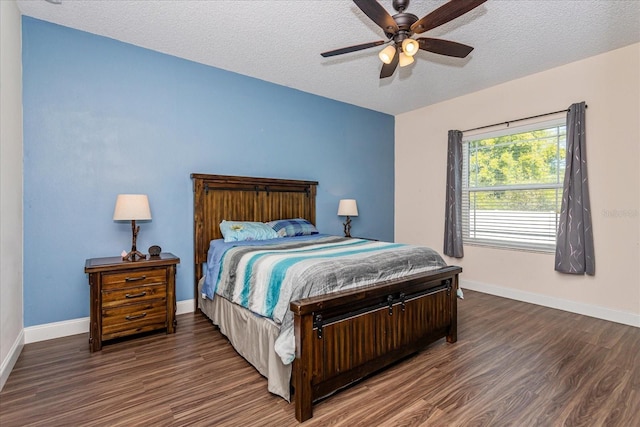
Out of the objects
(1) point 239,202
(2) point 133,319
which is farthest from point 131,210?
(1) point 239,202

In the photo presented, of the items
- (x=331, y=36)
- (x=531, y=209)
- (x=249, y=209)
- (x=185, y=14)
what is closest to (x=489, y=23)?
(x=331, y=36)

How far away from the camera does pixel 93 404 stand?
1915 mm

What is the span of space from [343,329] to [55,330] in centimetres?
271

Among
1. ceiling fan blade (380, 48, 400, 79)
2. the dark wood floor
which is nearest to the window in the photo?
the dark wood floor

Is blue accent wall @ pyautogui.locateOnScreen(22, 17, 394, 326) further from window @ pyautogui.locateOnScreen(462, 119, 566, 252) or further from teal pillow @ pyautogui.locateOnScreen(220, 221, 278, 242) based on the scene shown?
window @ pyautogui.locateOnScreen(462, 119, 566, 252)

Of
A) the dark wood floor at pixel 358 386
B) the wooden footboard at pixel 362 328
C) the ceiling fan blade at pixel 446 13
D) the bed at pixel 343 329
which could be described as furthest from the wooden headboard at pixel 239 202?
the ceiling fan blade at pixel 446 13

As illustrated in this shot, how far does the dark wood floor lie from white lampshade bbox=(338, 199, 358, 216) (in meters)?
2.21

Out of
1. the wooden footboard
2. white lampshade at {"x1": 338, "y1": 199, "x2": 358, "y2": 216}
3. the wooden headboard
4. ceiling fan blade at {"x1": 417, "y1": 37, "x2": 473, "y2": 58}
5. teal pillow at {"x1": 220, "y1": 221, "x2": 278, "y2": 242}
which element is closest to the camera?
the wooden footboard

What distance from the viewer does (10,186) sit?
2.38 meters

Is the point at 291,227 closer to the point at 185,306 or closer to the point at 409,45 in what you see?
the point at 185,306

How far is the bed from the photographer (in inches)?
71.5

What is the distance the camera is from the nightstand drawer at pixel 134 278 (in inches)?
104

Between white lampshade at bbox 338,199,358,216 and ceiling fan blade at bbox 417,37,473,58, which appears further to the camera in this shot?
white lampshade at bbox 338,199,358,216

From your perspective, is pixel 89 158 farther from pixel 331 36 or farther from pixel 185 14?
pixel 331 36
